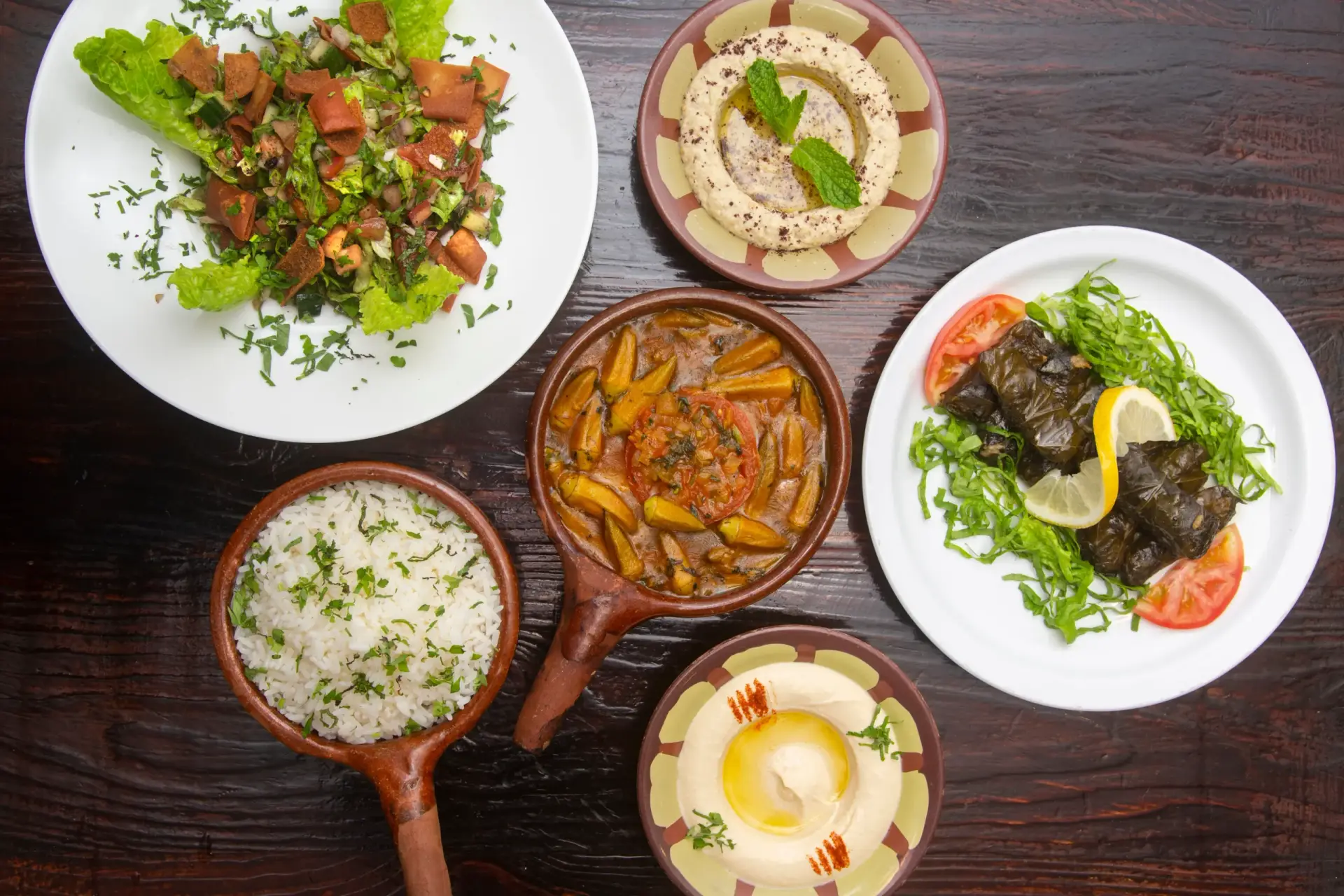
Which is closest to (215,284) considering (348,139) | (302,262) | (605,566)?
(302,262)

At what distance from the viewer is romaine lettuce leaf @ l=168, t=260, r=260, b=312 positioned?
193cm

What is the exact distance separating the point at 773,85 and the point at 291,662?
1958 mm

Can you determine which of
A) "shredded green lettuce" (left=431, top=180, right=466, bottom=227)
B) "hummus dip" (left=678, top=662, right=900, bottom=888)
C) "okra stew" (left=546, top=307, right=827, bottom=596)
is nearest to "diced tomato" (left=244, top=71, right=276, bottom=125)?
"shredded green lettuce" (left=431, top=180, right=466, bottom=227)

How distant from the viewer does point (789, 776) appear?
7.80ft

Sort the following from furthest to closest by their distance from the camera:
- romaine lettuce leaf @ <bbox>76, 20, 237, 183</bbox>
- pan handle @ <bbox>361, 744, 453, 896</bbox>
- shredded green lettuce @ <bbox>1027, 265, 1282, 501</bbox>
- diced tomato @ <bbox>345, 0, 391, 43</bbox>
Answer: shredded green lettuce @ <bbox>1027, 265, 1282, 501</bbox>, pan handle @ <bbox>361, 744, 453, 896</bbox>, diced tomato @ <bbox>345, 0, 391, 43</bbox>, romaine lettuce leaf @ <bbox>76, 20, 237, 183</bbox>

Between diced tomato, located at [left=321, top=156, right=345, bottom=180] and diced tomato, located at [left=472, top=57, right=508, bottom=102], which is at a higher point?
diced tomato, located at [left=472, top=57, right=508, bottom=102]

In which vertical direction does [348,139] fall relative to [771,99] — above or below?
below

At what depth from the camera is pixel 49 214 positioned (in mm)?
1997

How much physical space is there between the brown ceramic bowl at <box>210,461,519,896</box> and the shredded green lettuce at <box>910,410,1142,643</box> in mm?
1233

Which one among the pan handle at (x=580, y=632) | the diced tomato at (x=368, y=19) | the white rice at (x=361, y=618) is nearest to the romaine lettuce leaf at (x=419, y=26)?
the diced tomato at (x=368, y=19)

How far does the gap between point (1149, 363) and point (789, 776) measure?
1550 millimetres

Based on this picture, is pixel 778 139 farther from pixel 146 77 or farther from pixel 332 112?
pixel 146 77

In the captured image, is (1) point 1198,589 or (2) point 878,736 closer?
(2) point 878,736

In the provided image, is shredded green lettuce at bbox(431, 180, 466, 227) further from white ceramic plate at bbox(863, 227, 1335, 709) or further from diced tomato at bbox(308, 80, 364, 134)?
white ceramic plate at bbox(863, 227, 1335, 709)
